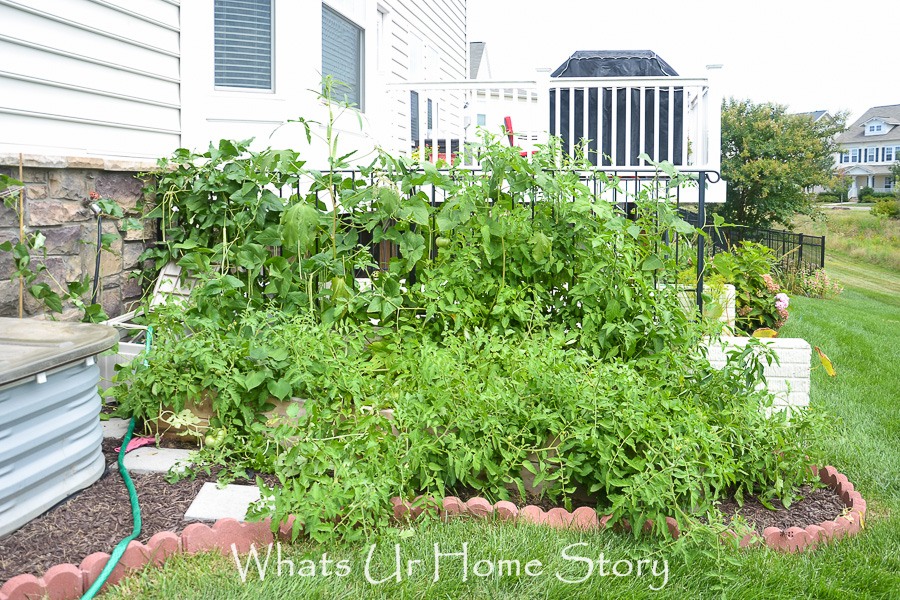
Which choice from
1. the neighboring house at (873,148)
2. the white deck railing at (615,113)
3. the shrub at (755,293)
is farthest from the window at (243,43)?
the neighboring house at (873,148)

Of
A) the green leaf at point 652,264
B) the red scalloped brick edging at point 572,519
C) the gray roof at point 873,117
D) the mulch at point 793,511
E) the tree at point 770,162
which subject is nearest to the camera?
the red scalloped brick edging at point 572,519

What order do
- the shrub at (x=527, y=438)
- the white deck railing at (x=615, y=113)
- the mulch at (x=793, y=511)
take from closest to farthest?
the shrub at (x=527, y=438)
the mulch at (x=793, y=511)
the white deck railing at (x=615, y=113)

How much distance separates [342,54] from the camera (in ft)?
17.5

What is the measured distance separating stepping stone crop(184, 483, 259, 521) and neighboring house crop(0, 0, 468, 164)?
160 cm

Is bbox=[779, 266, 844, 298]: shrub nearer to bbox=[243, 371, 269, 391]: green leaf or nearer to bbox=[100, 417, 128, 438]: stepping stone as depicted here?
bbox=[243, 371, 269, 391]: green leaf

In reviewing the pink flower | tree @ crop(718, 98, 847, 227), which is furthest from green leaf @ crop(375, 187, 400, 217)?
tree @ crop(718, 98, 847, 227)

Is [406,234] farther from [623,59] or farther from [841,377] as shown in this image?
[623,59]


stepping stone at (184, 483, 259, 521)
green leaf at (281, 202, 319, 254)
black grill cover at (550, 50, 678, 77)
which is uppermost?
black grill cover at (550, 50, 678, 77)

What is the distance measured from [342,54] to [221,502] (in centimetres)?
417

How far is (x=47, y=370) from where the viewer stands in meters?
1.89

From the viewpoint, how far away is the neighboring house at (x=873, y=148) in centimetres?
4981

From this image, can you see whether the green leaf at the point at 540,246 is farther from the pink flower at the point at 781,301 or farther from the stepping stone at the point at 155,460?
Result: the pink flower at the point at 781,301

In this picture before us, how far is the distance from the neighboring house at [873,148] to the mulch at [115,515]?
54824 mm

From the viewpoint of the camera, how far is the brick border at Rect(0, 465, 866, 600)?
161 cm
